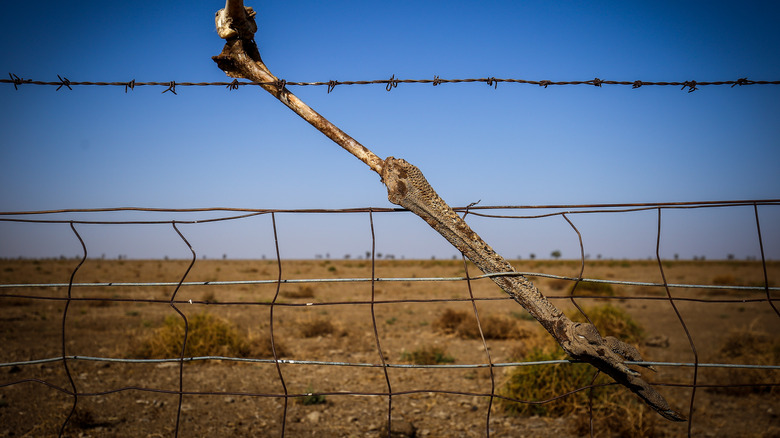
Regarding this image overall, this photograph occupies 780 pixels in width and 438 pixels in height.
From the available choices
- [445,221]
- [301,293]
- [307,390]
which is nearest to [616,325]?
[307,390]

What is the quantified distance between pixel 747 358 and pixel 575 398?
4.42m

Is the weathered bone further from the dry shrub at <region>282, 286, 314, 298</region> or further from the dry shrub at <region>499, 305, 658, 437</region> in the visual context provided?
the dry shrub at <region>282, 286, 314, 298</region>

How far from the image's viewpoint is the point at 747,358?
7.71m

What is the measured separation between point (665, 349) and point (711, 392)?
3.06m

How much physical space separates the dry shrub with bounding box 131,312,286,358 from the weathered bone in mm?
7327

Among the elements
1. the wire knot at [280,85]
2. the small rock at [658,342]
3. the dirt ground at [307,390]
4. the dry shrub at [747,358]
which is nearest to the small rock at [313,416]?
the dirt ground at [307,390]

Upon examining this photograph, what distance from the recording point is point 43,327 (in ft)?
38.1

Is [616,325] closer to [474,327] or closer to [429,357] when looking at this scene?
[474,327]

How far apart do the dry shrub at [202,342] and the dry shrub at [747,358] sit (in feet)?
25.5

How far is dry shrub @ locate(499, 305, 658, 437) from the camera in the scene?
16.8ft

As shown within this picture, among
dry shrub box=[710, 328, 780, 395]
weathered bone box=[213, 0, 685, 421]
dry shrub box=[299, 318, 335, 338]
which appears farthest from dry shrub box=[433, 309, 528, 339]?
weathered bone box=[213, 0, 685, 421]

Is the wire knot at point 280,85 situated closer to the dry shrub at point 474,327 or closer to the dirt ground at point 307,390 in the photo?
the dirt ground at point 307,390

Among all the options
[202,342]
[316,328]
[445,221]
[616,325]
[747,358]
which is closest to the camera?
[445,221]

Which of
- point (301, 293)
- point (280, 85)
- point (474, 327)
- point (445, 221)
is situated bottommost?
point (474, 327)
